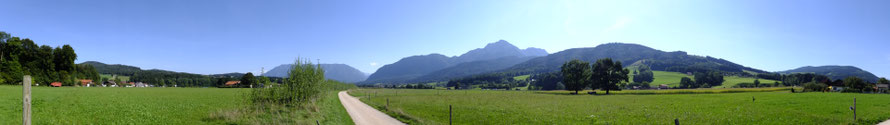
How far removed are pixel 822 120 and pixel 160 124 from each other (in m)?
40.0

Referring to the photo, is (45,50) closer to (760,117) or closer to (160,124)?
(160,124)

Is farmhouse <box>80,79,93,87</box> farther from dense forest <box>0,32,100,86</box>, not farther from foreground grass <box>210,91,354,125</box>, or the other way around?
foreground grass <box>210,91,354,125</box>

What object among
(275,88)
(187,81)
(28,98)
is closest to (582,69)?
(275,88)

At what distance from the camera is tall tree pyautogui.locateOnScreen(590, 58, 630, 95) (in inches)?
3371

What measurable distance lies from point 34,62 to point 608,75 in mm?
128372

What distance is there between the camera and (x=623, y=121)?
2381 cm

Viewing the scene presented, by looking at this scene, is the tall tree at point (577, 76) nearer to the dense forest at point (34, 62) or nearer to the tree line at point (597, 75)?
the tree line at point (597, 75)

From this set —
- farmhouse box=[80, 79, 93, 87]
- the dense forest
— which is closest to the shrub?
the dense forest

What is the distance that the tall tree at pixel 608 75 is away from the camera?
85.6 metres

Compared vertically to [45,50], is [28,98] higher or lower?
lower

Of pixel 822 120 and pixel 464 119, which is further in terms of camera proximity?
pixel 464 119

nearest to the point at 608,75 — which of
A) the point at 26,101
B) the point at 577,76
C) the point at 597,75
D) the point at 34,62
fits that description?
the point at 597,75

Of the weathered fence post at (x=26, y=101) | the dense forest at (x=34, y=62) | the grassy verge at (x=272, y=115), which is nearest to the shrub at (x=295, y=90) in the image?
the grassy verge at (x=272, y=115)

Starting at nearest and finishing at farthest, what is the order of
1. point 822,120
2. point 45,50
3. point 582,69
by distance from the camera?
point 822,120, point 45,50, point 582,69
